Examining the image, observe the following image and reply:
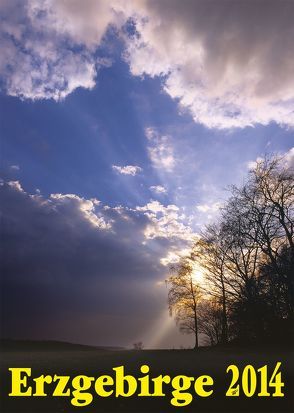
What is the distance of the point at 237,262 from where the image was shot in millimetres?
30047

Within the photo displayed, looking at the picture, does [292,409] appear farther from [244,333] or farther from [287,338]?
[244,333]

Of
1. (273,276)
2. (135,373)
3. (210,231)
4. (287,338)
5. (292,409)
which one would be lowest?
(292,409)

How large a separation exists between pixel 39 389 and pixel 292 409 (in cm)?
728

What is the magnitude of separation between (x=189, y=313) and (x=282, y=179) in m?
28.4

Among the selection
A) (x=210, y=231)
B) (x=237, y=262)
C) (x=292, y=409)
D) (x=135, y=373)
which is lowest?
(x=292, y=409)

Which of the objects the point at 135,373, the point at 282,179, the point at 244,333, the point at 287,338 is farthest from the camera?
the point at 244,333

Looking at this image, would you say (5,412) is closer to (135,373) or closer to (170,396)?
(170,396)

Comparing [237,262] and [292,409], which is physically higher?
[237,262]

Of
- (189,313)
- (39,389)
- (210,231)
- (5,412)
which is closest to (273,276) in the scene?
(210,231)

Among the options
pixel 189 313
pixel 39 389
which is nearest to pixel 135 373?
pixel 39 389

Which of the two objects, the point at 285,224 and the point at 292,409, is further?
the point at 285,224

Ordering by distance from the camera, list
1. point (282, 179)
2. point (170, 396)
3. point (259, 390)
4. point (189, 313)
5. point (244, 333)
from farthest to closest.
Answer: point (189, 313), point (244, 333), point (282, 179), point (259, 390), point (170, 396)

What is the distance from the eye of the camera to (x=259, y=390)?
9.81m

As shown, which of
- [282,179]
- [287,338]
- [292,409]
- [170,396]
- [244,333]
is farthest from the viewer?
[244,333]
